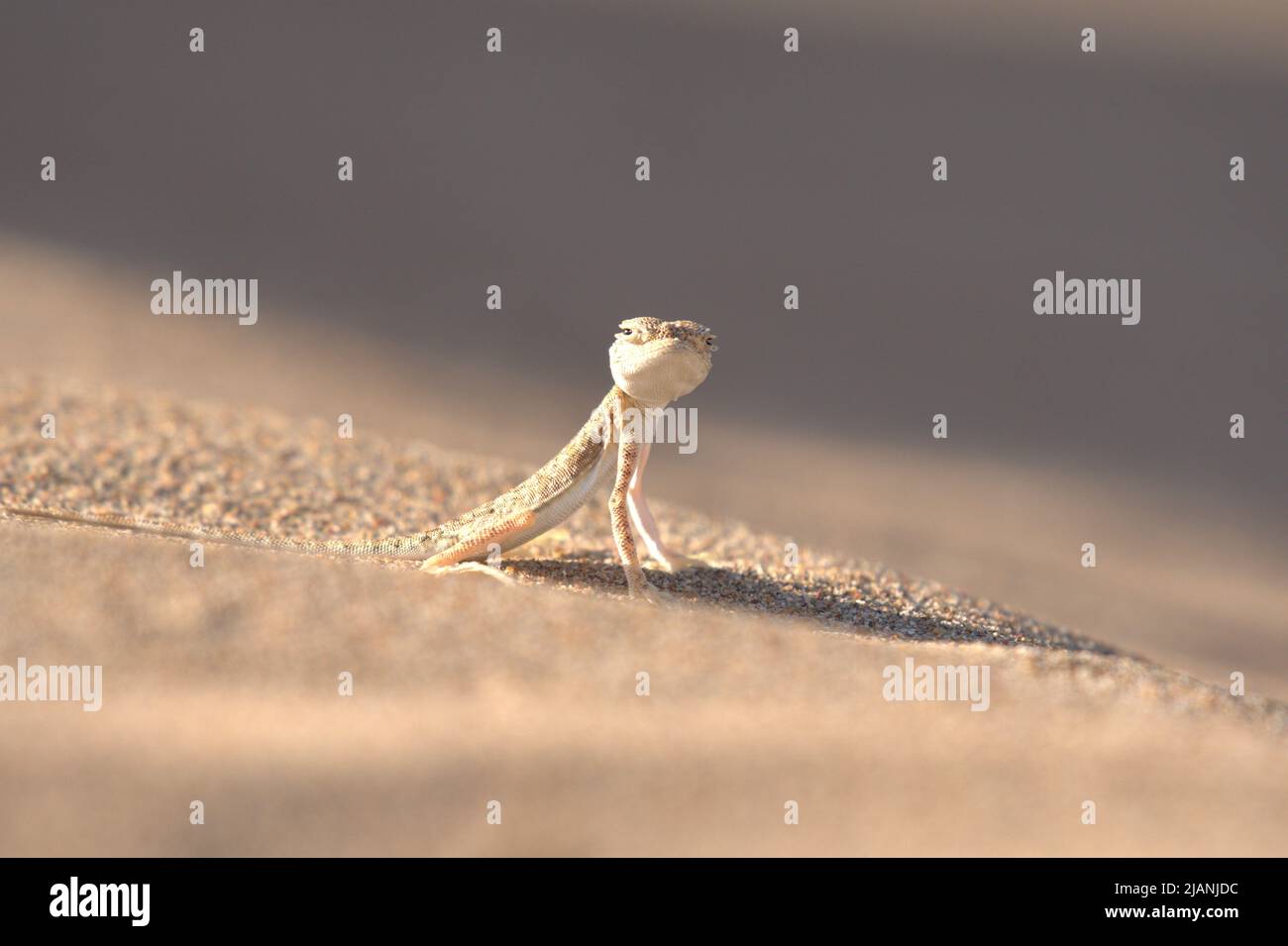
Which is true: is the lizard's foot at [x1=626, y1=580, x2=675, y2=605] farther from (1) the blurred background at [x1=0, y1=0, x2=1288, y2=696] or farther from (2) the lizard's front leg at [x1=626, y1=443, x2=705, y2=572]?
(1) the blurred background at [x1=0, y1=0, x2=1288, y2=696]

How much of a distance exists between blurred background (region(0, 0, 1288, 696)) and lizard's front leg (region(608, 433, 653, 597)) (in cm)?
523

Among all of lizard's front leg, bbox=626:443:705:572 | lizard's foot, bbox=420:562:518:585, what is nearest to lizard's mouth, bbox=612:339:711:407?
lizard's front leg, bbox=626:443:705:572

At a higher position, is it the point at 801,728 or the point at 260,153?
the point at 260,153

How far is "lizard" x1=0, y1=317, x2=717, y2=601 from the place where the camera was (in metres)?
5.47

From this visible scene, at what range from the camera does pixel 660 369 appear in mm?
5465

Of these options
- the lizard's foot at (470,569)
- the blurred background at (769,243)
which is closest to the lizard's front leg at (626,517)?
the lizard's foot at (470,569)

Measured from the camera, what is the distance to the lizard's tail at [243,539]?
596 centimetres

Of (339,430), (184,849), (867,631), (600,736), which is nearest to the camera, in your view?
(184,849)

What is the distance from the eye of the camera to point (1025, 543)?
12914mm

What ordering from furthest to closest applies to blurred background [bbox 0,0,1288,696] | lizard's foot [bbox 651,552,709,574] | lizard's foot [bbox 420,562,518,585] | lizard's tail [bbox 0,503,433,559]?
blurred background [bbox 0,0,1288,696], lizard's foot [bbox 651,552,709,574], lizard's tail [bbox 0,503,433,559], lizard's foot [bbox 420,562,518,585]

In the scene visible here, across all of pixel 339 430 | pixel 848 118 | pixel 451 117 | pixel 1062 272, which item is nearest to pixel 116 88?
pixel 451 117

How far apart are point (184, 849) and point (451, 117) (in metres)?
19.9

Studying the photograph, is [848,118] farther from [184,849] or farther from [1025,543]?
[184,849]

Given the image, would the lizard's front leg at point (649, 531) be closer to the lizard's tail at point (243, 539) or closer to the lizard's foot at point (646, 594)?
the lizard's foot at point (646, 594)
